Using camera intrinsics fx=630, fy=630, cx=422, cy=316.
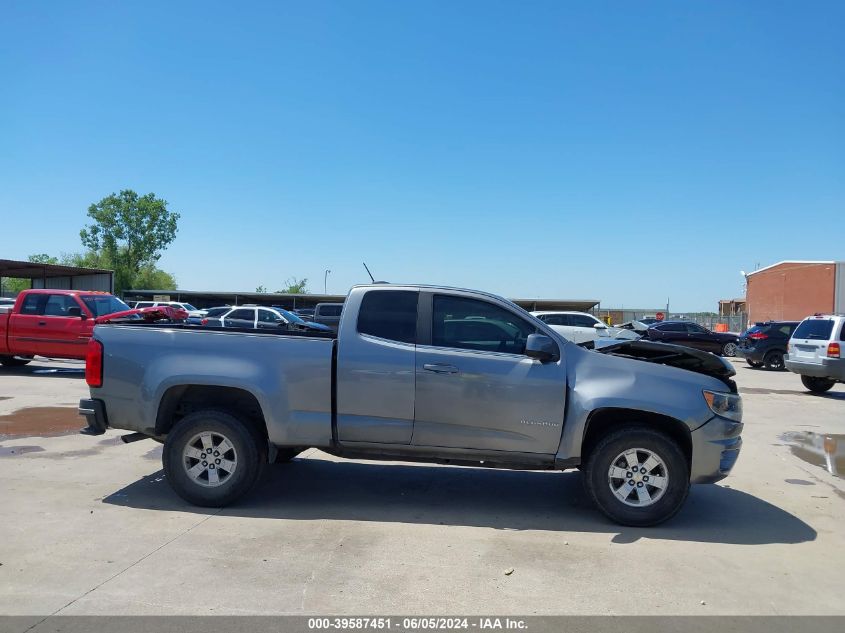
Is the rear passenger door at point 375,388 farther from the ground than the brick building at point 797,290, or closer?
closer

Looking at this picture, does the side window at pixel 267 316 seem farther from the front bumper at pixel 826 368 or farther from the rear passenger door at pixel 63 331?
the front bumper at pixel 826 368

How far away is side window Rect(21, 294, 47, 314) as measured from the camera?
1461cm

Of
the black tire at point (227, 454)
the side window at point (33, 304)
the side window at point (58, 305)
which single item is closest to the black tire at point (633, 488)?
the black tire at point (227, 454)

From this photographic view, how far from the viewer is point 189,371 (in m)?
5.57

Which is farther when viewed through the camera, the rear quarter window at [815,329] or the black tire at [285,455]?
the rear quarter window at [815,329]

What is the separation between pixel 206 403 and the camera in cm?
591

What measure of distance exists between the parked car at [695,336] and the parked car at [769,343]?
3.00 m

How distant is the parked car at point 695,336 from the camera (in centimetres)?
2486

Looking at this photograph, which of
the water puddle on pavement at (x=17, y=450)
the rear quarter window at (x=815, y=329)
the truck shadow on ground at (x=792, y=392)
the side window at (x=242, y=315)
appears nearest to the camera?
the water puddle on pavement at (x=17, y=450)

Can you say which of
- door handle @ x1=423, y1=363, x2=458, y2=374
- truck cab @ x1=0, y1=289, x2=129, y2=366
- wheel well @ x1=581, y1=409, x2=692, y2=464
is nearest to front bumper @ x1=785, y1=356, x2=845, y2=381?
wheel well @ x1=581, y1=409, x2=692, y2=464

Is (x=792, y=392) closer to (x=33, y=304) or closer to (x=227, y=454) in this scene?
(x=227, y=454)
